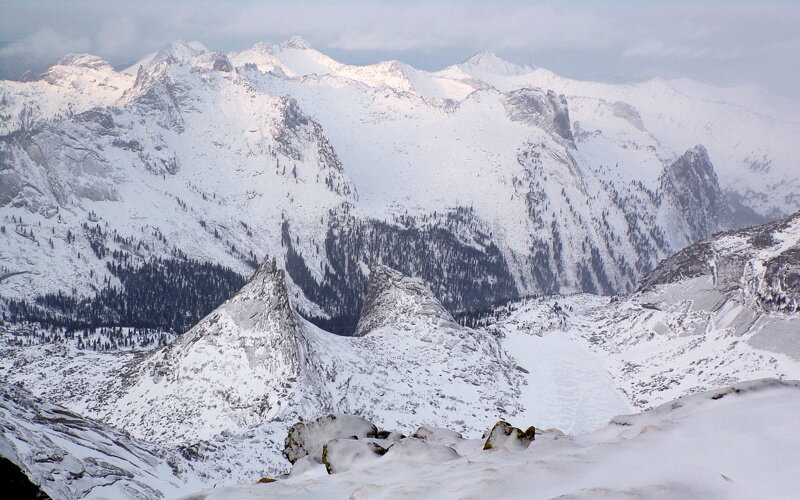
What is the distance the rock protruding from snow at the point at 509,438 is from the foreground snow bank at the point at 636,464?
463 millimetres

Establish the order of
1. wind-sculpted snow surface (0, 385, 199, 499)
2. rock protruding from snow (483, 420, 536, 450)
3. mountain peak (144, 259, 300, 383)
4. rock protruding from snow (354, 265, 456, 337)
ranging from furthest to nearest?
rock protruding from snow (354, 265, 456, 337)
mountain peak (144, 259, 300, 383)
wind-sculpted snow surface (0, 385, 199, 499)
rock protruding from snow (483, 420, 536, 450)

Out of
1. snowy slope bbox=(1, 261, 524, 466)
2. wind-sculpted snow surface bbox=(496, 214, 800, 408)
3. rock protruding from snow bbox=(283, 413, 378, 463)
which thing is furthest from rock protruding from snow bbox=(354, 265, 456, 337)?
rock protruding from snow bbox=(283, 413, 378, 463)

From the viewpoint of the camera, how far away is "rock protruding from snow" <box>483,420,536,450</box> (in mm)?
17062

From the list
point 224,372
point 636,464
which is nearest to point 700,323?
point 224,372

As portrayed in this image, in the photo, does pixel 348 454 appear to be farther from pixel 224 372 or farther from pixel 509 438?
pixel 224 372

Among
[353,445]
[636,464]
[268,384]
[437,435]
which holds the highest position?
[636,464]

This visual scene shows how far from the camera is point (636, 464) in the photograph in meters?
13.1

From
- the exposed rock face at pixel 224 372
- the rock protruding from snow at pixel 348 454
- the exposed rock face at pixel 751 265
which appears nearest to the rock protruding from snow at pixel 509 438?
the rock protruding from snow at pixel 348 454

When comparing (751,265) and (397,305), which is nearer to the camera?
(751,265)

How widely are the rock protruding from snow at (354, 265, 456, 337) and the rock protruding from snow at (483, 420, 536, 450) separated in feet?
244

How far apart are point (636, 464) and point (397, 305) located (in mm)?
88318

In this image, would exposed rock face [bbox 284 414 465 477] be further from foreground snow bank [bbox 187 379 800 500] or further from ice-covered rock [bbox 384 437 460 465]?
foreground snow bank [bbox 187 379 800 500]

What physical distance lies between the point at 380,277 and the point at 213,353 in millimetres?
50337

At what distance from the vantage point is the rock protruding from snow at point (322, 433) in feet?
72.4
